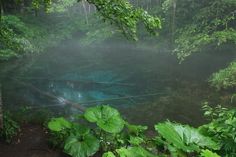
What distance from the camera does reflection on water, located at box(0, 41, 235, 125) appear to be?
12.3 m

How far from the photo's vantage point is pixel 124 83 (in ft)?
55.6

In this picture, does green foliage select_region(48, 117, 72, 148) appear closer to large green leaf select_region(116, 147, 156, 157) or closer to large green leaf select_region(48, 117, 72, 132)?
large green leaf select_region(48, 117, 72, 132)

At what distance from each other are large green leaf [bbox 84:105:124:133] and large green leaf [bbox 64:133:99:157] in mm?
380

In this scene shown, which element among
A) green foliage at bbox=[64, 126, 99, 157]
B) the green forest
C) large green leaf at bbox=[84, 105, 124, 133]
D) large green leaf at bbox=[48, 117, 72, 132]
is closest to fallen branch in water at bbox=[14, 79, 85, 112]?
the green forest

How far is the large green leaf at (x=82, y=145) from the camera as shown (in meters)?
5.29

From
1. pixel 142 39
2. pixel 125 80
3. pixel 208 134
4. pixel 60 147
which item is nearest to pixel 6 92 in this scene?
pixel 125 80

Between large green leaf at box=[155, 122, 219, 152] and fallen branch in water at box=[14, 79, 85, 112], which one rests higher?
large green leaf at box=[155, 122, 219, 152]

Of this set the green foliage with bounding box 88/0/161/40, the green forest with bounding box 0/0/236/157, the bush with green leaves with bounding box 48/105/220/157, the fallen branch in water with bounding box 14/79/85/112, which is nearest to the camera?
the bush with green leaves with bounding box 48/105/220/157

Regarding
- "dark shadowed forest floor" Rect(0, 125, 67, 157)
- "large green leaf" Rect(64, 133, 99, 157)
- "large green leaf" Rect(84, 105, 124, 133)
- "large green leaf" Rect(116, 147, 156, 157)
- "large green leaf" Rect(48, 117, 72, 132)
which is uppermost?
"large green leaf" Rect(116, 147, 156, 157)

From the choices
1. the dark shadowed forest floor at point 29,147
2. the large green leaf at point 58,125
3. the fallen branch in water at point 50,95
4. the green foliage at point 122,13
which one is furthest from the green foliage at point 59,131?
the fallen branch in water at point 50,95

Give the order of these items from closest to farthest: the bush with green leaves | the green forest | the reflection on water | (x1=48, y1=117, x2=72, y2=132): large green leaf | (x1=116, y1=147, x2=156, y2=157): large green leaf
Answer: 1. (x1=116, y1=147, x2=156, y2=157): large green leaf
2. the bush with green leaves
3. the green forest
4. (x1=48, y1=117, x2=72, y2=132): large green leaf
5. the reflection on water

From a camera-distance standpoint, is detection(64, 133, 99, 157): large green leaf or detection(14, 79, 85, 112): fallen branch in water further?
detection(14, 79, 85, 112): fallen branch in water

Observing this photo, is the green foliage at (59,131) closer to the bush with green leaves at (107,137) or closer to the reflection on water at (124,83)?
the bush with green leaves at (107,137)

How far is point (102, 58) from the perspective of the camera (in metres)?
26.5
